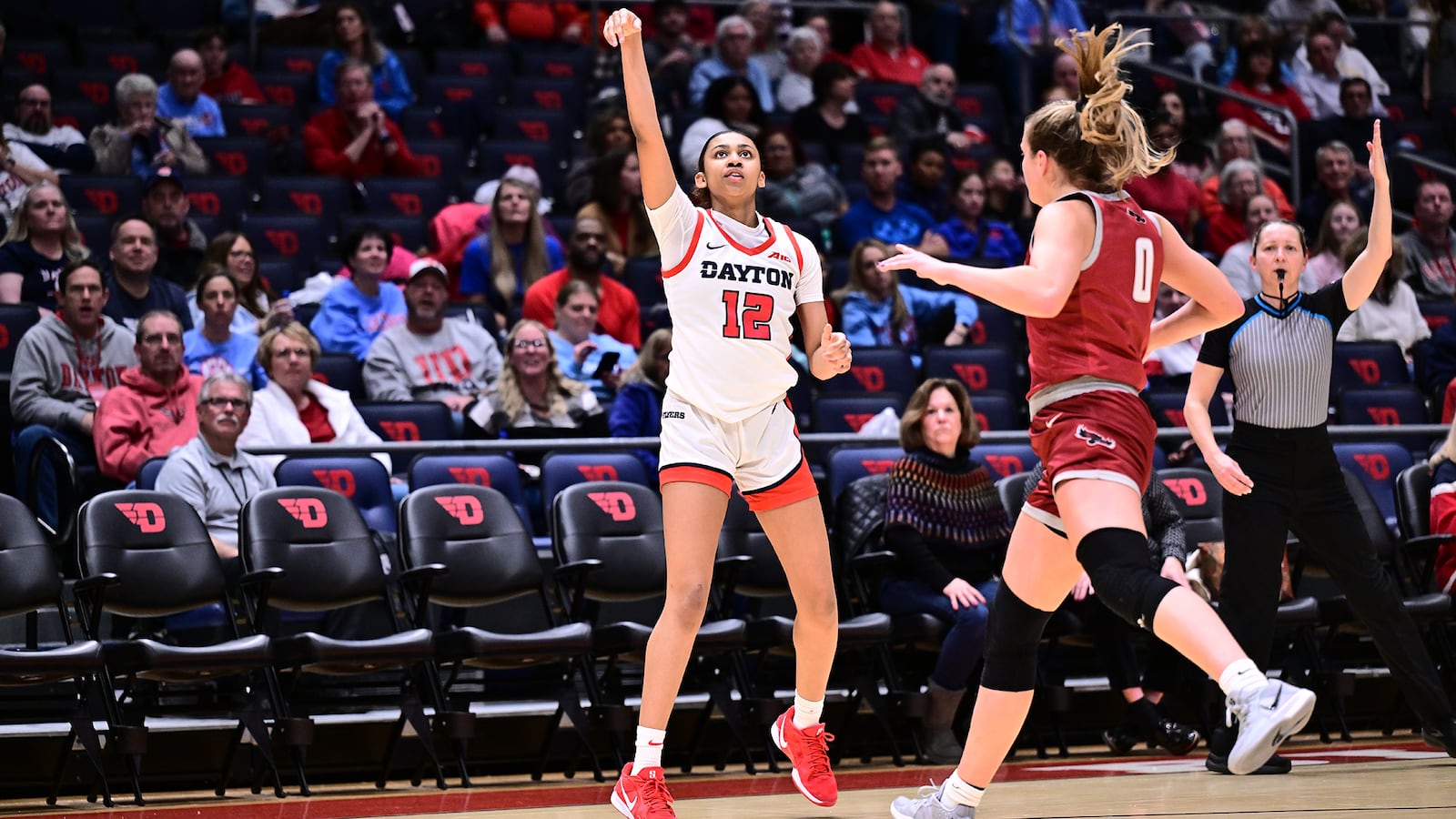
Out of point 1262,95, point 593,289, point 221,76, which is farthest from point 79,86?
point 1262,95

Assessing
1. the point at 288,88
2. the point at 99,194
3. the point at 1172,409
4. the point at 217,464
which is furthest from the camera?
the point at 288,88

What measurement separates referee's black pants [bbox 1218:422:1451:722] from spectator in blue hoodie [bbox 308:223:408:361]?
4.54 m

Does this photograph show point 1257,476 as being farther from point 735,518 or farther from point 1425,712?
point 735,518

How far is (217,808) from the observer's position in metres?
5.12

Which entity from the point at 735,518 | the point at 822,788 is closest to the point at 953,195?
the point at 735,518

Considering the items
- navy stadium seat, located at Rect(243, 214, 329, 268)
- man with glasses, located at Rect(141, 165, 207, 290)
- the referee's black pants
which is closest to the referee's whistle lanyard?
the referee's black pants

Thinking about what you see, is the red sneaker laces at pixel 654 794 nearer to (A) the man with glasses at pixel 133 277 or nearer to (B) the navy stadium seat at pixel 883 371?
(B) the navy stadium seat at pixel 883 371

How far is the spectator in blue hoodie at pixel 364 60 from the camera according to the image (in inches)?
418

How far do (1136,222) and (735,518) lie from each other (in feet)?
11.5

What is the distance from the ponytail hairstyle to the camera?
371 centimetres

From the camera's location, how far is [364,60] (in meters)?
10.8

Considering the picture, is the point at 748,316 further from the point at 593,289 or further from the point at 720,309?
the point at 593,289

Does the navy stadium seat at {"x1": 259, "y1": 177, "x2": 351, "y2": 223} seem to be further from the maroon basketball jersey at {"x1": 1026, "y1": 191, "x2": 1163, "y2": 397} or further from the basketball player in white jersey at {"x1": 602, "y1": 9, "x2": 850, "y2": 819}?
the maroon basketball jersey at {"x1": 1026, "y1": 191, "x2": 1163, "y2": 397}

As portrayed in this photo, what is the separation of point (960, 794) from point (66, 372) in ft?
15.8
